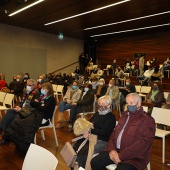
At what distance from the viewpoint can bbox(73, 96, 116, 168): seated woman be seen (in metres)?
2.46

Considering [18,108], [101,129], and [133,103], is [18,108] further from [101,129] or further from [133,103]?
[133,103]

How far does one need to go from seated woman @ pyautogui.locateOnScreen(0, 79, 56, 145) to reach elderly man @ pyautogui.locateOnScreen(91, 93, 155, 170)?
1.44m

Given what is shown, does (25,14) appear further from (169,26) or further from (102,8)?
(169,26)

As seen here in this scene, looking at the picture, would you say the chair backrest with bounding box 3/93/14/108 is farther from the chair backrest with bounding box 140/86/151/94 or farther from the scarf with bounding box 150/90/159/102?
the chair backrest with bounding box 140/86/151/94

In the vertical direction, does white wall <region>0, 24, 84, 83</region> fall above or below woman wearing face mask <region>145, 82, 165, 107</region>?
above

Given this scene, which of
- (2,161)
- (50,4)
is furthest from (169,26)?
(2,161)

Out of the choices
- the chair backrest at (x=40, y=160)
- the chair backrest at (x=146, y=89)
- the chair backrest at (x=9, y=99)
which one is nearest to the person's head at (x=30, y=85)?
the chair backrest at (x=9, y=99)

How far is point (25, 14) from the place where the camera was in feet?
30.2

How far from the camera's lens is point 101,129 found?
2.56 meters

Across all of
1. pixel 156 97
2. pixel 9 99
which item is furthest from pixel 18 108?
pixel 156 97

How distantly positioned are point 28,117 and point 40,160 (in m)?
2.12

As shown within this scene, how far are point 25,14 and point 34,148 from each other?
28.5 feet

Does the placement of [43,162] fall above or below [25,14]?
below

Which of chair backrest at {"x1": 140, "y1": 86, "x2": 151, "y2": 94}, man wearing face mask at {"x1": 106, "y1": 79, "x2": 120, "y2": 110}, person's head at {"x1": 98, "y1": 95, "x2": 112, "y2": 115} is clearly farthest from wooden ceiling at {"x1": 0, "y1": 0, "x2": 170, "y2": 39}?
person's head at {"x1": 98, "y1": 95, "x2": 112, "y2": 115}
